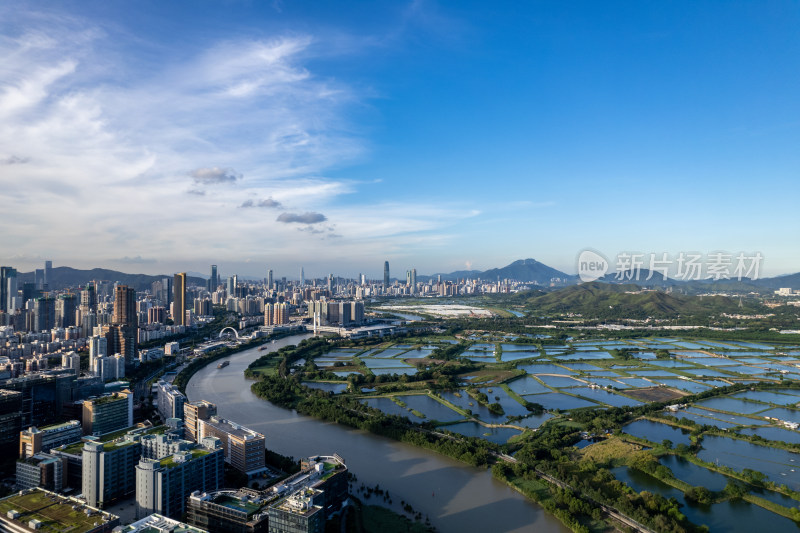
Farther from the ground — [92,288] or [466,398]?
[92,288]

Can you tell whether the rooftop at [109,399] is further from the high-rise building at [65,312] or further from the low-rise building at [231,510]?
the high-rise building at [65,312]

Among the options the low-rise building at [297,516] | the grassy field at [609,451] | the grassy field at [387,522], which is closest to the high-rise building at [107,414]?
the low-rise building at [297,516]

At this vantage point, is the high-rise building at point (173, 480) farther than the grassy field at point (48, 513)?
Yes

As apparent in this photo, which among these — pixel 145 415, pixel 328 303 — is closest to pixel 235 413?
pixel 145 415

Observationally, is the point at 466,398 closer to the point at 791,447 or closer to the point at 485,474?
the point at 485,474

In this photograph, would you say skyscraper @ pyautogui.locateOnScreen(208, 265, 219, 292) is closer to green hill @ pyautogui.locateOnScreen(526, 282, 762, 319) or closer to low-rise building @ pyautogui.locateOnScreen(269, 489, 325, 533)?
green hill @ pyautogui.locateOnScreen(526, 282, 762, 319)

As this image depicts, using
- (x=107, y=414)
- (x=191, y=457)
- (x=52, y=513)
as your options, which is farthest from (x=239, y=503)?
(x=107, y=414)
